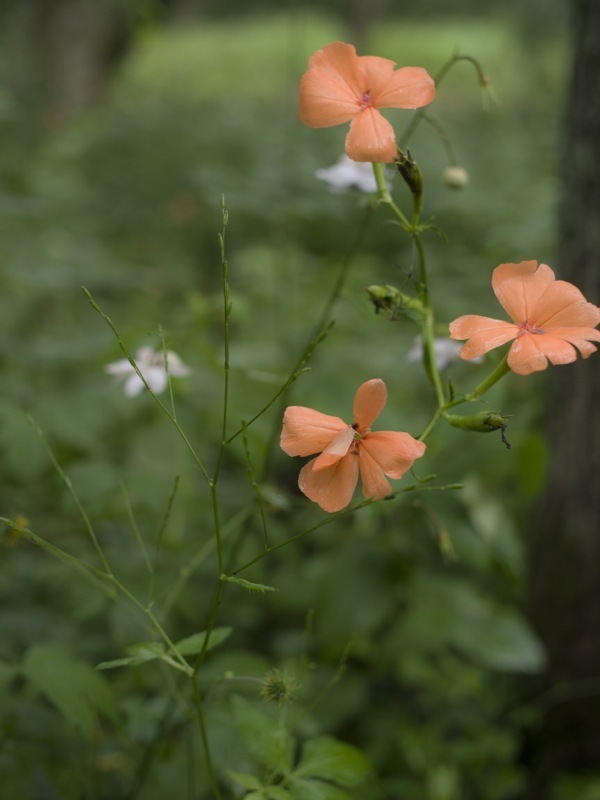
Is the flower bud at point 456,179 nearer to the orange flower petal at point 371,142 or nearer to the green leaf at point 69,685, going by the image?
the orange flower petal at point 371,142

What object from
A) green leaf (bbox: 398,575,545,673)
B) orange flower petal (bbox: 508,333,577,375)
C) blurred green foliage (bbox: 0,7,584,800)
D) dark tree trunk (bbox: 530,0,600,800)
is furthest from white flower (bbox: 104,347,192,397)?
dark tree trunk (bbox: 530,0,600,800)

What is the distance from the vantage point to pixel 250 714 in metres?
0.97

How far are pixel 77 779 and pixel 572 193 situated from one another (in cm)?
142

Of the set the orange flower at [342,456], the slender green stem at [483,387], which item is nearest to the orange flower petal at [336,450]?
the orange flower at [342,456]

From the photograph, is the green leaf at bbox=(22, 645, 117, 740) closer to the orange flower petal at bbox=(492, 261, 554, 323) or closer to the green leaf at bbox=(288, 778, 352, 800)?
the green leaf at bbox=(288, 778, 352, 800)

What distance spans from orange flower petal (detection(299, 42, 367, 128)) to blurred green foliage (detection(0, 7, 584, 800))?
8.6 inches

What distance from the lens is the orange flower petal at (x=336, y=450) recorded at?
0.65 m

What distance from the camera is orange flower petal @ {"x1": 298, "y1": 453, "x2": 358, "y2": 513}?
26.8 inches

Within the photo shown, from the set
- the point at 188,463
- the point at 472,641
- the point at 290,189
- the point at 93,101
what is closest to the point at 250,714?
the point at 472,641

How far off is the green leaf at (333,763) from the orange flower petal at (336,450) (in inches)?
17.0

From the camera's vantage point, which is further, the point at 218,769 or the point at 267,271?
the point at 267,271

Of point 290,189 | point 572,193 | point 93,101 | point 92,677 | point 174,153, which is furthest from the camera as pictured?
point 93,101

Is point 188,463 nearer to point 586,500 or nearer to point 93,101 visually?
point 586,500

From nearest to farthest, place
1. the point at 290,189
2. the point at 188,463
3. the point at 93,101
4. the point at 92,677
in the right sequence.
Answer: the point at 92,677 → the point at 188,463 → the point at 290,189 → the point at 93,101
